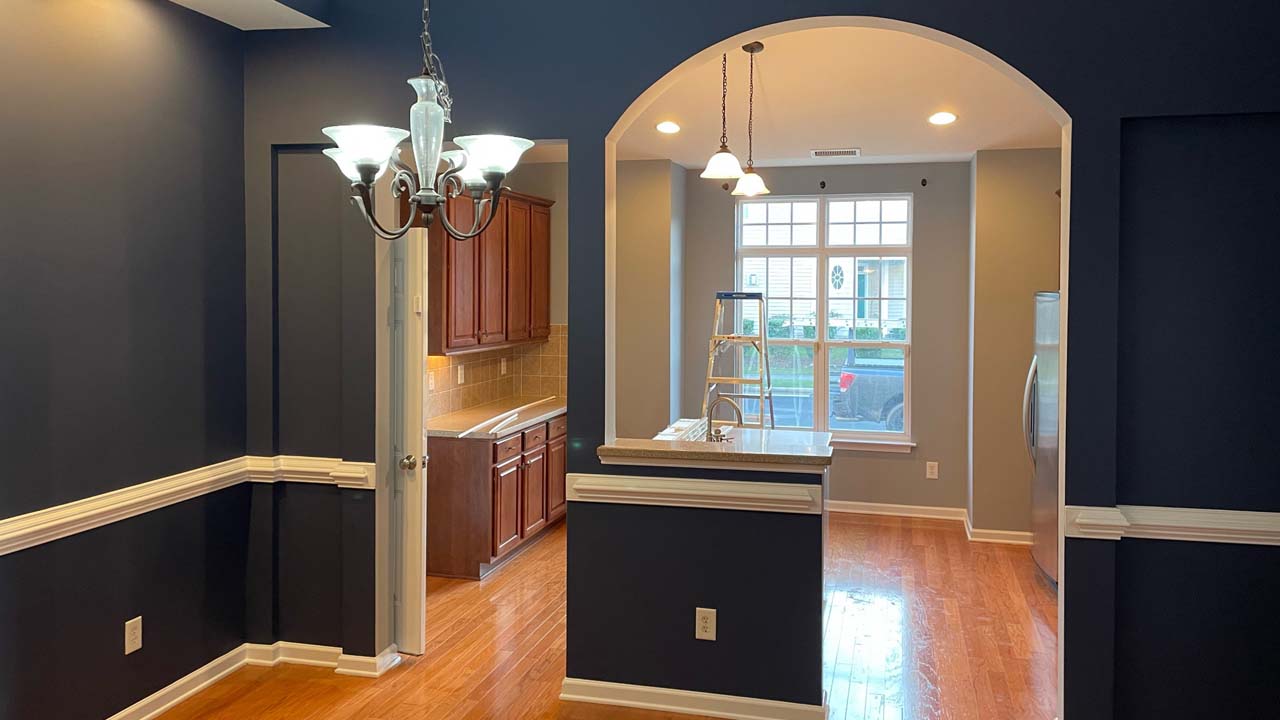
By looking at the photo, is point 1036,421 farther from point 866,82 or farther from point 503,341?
point 503,341

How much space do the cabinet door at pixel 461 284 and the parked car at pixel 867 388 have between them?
9.10 ft

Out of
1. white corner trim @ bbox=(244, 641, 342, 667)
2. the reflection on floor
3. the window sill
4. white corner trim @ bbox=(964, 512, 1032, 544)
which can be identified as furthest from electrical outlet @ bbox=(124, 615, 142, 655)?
white corner trim @ bbox=(964, 512, 1032, 544)

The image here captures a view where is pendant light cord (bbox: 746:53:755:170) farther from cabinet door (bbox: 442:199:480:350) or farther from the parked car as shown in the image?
the parked car

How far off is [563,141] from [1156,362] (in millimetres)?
2170

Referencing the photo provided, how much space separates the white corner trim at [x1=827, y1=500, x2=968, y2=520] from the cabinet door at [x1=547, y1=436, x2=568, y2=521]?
2.04 metres

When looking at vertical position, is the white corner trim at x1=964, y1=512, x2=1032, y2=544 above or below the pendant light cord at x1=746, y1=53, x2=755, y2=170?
below

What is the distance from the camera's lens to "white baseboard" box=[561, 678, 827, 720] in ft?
10.6

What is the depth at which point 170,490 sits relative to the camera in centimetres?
331

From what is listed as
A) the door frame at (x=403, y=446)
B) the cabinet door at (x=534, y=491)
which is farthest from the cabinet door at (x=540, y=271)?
the door frame at (x=403, y=446)

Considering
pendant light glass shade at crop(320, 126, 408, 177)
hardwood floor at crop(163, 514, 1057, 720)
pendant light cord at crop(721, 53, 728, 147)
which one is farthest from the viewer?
pendant light cord at crop(721, 53, 728, 147)

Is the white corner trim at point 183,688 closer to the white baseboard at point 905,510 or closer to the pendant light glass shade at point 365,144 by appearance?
the pendant light glass shade at point 365,144

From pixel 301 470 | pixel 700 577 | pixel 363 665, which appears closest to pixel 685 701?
pixel 700 577

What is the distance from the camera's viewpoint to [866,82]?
14.2 feet

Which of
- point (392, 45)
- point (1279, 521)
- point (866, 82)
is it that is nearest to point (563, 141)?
point (392, 45)
